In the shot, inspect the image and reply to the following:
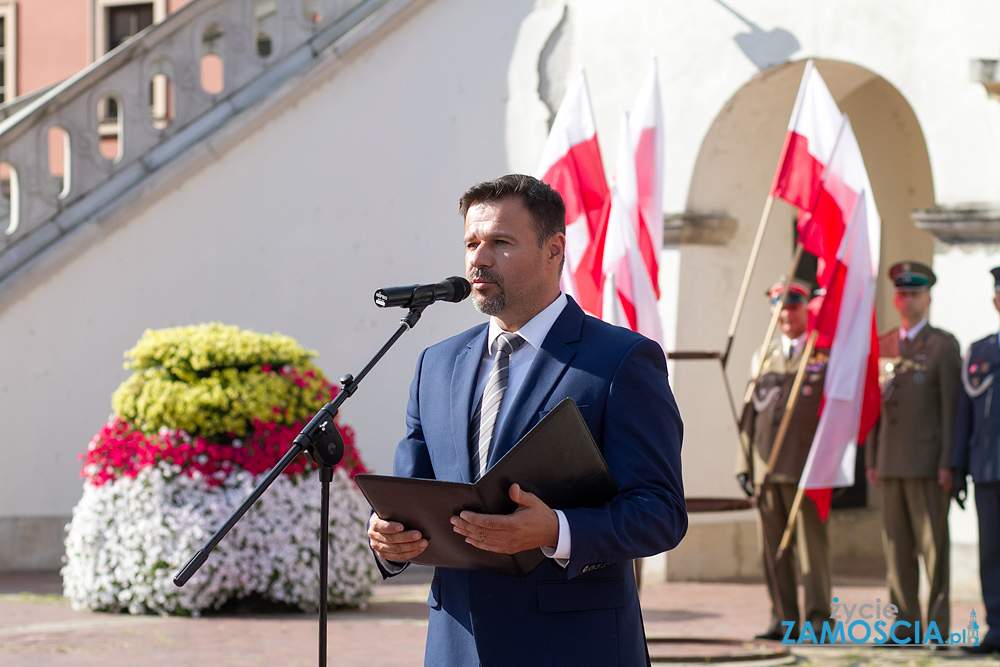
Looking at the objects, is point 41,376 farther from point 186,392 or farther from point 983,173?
point 983,173

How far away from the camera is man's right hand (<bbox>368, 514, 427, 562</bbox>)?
2.88 m

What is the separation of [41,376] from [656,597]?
4.88 m

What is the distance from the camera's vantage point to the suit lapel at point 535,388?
301 centimetres

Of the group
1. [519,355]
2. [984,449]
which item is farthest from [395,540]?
[984,449]

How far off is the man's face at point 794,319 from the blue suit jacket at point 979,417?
42.3 inches

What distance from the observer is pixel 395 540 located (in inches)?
114

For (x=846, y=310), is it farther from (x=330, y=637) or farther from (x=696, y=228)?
(x=330, y=637)

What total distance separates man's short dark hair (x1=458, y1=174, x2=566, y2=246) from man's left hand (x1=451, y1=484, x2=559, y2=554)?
64 cm

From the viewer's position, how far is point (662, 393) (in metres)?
3.00

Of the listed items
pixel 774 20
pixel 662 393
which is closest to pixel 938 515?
pixel 774 20

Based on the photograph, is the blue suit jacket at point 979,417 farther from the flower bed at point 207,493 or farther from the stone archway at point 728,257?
the flower bed at point 207,493

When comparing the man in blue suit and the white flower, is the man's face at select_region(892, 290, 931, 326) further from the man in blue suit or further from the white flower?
the man in blue suit

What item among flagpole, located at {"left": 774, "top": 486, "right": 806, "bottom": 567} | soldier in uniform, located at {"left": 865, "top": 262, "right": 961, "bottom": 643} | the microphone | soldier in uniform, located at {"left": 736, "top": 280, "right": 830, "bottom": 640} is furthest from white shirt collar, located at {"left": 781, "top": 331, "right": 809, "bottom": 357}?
the microphone

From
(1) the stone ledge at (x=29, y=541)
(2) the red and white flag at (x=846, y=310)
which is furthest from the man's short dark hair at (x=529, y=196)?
(1) the stone ledge at (x=29, y=541)
